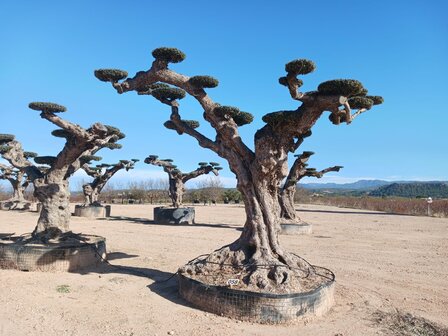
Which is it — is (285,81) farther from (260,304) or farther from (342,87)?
(260,304)

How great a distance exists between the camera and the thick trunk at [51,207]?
8547mm

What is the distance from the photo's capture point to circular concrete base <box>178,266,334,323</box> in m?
4.99

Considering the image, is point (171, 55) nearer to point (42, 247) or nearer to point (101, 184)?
point (42, 247)

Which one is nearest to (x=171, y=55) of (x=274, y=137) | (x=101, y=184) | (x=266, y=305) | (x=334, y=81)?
(x=274, y=137)

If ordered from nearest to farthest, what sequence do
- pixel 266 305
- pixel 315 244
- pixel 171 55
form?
pixel 266 305 → pixel 171 55 → pixel 315 244

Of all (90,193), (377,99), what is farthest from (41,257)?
(90,193)

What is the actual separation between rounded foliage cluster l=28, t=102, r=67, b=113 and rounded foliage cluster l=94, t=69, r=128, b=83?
164cm

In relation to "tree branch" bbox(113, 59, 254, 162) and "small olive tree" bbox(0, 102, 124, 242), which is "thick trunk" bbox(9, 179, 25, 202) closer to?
"small olive tree" bbox(0, 102, 124, 242)

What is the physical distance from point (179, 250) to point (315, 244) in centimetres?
434

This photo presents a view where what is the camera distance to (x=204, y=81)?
263 inches

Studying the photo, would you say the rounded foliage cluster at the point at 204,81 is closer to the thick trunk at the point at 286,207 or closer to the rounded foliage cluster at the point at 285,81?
the rounded foliage cluster at the point at 285,81

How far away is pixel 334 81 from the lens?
5.33 m

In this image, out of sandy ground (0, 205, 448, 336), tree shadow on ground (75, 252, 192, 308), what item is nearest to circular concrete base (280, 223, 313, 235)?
sandy ground (0, 205, 448, 336)

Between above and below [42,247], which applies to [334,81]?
above
